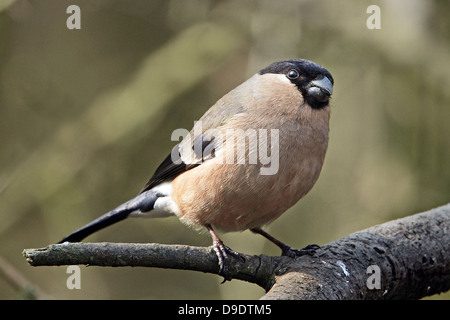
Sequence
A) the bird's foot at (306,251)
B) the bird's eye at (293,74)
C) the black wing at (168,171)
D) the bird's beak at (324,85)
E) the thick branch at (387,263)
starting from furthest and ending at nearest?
the black wing at (168,171) → the bird's eye at (293,74) → the bird's beak at (324,85) → the bird's foot at (306,251) → the thick branch at (387,263)

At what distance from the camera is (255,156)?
4027 millimetres

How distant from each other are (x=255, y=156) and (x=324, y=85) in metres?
0.75

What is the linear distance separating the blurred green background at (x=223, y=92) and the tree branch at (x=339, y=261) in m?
0.91

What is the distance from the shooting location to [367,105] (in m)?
5.32

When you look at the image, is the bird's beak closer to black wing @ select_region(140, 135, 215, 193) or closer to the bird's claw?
black wing @ select_region(140, 135, 215, 193)

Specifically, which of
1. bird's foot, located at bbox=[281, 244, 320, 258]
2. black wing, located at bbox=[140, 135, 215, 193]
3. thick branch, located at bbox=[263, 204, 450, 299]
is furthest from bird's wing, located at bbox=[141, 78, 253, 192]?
thick branch, located at bbox=[263, 204, 450, 299]

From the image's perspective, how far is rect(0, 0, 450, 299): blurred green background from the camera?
5082 mm

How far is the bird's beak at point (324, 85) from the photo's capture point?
4262 mm

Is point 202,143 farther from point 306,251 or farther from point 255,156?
point 306,251

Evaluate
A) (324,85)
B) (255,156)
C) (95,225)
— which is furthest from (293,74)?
(95,225)

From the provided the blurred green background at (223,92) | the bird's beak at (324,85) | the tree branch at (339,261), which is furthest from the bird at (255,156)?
the blurred green background at (223,92)

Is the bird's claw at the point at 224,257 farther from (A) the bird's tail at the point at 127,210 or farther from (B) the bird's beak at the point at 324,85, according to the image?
(B) the bird's beak at the point at 324,85

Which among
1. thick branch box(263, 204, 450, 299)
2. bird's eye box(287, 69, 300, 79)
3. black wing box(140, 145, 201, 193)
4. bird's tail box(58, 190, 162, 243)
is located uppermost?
bird's eye box(287, 69, 300, 79)
